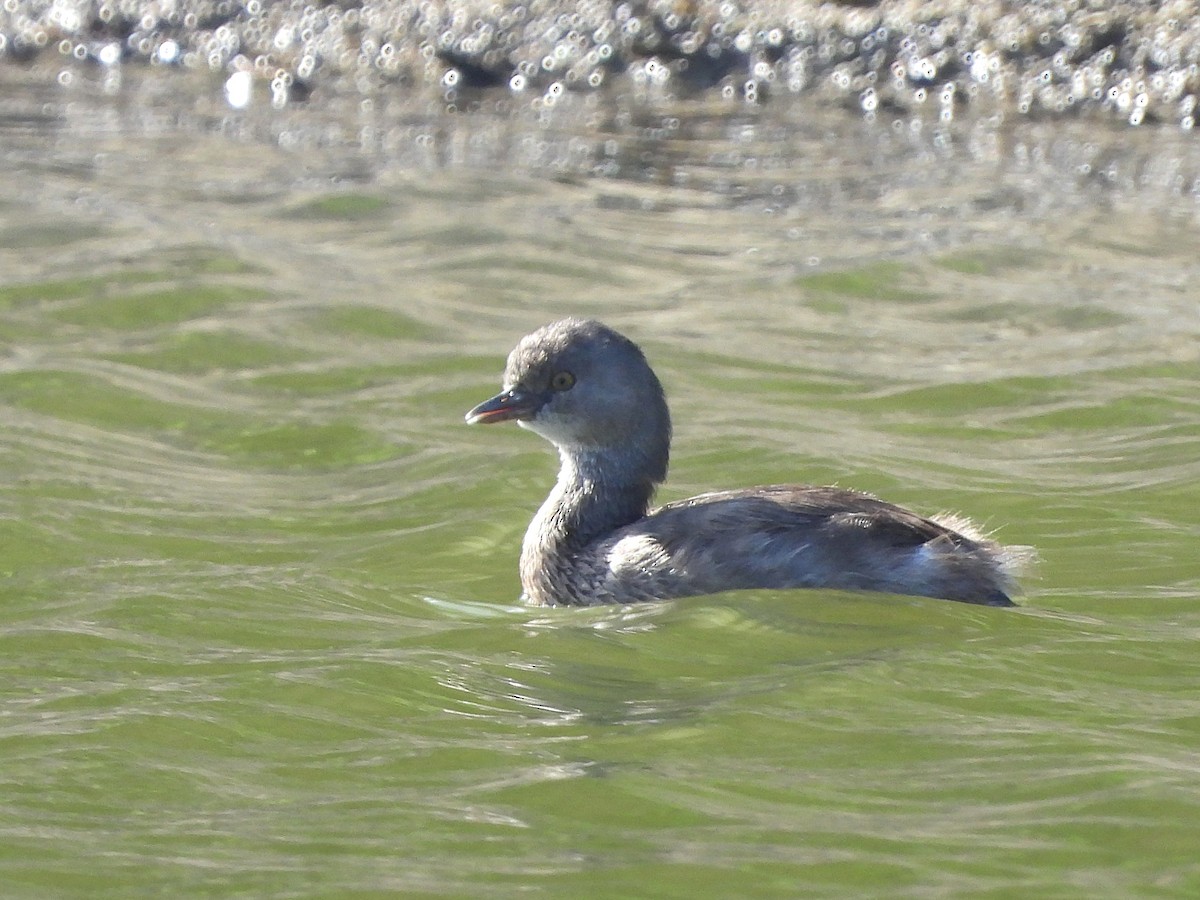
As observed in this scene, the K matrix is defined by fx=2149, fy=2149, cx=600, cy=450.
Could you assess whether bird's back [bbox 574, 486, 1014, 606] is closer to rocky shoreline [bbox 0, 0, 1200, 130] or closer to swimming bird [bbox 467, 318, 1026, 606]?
swimming bird [bbox 467, 318, 1026, 606]

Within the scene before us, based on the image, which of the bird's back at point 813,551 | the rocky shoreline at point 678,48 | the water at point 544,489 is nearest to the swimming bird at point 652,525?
the bird's back at point 813,551

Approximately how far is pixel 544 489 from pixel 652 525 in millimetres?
1613

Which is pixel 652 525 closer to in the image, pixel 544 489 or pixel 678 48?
pixel 544 489

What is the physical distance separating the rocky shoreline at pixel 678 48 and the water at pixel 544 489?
1.65 feet

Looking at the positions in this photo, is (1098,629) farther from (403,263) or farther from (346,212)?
(346,212)

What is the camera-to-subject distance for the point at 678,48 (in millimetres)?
15859

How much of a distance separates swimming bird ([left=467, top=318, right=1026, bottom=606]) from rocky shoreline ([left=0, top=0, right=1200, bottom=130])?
7209 millimetres

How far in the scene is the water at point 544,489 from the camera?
5.27 meters

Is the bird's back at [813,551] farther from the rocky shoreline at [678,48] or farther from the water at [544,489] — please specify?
the rocky shoreline at [678,48]

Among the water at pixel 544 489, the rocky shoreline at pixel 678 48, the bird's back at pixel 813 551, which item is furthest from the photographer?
the rocky shoreline at pixel 678 48

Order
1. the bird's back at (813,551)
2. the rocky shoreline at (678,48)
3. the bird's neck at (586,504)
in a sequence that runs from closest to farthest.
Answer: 1. the bird's back at (813,551)
2. the bird's neck at (586,504)
3. the rocky shoreline at (678,48)

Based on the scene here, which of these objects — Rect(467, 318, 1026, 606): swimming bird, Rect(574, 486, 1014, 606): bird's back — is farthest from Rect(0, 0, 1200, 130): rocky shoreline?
Rect(574, 486, 1014, 606): bird's back

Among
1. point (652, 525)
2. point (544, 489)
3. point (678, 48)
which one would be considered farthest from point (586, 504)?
point (678, 48)

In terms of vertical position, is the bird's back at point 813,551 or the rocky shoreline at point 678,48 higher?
the rocky shoreline at point 678,48
